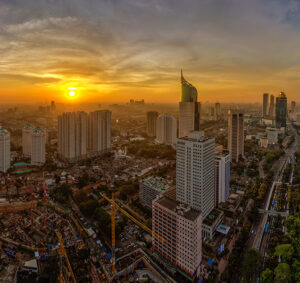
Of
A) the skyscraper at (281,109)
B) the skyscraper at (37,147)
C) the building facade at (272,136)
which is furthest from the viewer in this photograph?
the skyscraper at (281,109)

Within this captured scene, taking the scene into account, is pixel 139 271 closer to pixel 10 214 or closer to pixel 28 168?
pixel 10 214

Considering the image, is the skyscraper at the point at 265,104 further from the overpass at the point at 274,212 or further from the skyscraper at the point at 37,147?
the skyscraper at the point at 37,147

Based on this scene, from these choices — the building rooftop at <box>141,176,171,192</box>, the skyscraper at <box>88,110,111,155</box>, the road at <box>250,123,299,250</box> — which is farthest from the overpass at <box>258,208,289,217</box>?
the skyscraper at <box>88,110,111,155</box>

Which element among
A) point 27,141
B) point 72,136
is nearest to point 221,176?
point 72,136

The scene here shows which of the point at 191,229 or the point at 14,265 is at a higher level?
the point at 191,229

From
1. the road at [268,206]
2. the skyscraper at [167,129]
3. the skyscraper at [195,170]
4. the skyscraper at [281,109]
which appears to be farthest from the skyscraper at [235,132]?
the skyscraper at [281,109]

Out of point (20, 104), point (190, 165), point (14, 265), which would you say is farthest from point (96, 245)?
point (20, 104)
